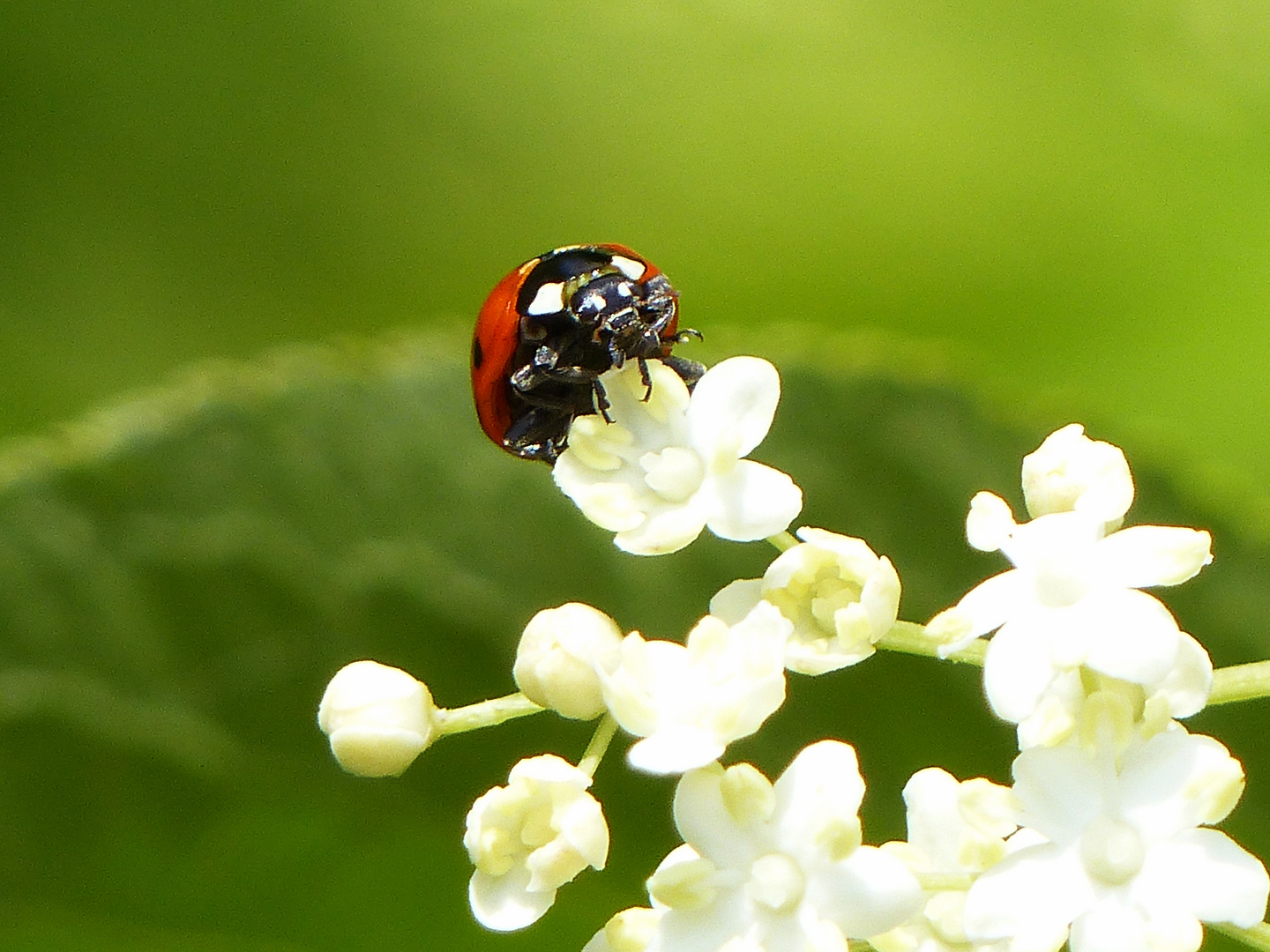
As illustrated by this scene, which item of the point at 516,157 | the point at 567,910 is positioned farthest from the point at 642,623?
the point at 516,157

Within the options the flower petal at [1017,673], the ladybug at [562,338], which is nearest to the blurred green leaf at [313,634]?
the ladybug at [562,338]

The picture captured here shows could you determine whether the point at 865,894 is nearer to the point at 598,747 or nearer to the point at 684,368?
the point at 598,747

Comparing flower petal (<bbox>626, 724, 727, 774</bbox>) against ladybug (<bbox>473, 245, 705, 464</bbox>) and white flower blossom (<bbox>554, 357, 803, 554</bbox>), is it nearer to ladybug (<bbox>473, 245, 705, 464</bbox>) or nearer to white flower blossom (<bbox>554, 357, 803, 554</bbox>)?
white flower blossom (<bbox>554, 357, 803, 554</bbox>)

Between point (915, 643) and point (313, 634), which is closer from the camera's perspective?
point (915, 643)

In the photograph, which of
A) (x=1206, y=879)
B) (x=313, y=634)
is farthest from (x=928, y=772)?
(x=313, y=634)

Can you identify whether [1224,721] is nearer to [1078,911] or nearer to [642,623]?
[642,623]

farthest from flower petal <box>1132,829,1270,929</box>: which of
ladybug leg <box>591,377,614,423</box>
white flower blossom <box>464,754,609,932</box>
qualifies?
ladybug leg <box>591,377,614,423</box>

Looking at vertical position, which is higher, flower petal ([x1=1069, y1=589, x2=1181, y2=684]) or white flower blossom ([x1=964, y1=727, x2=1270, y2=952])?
flower petal ([x1=1069, y1=589, x2=1181, y2=684])
